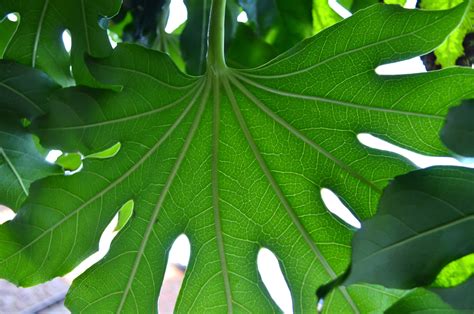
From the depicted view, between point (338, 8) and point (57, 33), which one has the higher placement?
point (338, 8)

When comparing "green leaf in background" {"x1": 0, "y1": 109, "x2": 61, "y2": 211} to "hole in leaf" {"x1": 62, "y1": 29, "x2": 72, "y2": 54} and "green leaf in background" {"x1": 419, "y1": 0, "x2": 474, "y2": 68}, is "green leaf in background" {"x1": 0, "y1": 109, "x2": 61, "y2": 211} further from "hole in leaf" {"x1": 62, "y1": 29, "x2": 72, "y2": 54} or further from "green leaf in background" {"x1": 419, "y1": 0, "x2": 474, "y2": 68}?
"green leaf in background" {"x1": 419, "y1": 0, "x2": 474, "y2": 68}

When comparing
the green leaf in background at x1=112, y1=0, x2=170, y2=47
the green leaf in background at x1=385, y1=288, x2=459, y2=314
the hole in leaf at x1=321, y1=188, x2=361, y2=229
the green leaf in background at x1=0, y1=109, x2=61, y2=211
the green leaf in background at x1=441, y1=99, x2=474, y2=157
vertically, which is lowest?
the green leaf in background at x1=385, y1=288, x2=459, y2=314

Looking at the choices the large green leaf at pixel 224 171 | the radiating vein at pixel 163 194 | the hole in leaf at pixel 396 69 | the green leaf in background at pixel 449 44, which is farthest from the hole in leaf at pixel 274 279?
the green leaf in background at pixel 449 44

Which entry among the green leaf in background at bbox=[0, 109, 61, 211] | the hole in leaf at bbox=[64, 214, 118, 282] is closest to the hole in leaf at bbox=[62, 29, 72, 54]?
the green leaf in background at bbox=[0, 109, 61, 211]

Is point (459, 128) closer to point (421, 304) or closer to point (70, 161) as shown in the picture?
point (421, 304)

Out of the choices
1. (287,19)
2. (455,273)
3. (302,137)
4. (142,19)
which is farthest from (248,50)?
(455,273)

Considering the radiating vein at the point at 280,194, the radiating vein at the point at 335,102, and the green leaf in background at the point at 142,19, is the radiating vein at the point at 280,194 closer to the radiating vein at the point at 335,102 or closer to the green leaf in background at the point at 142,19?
the radiating vein at the point at 335,102

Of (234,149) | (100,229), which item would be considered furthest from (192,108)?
(100,229)
